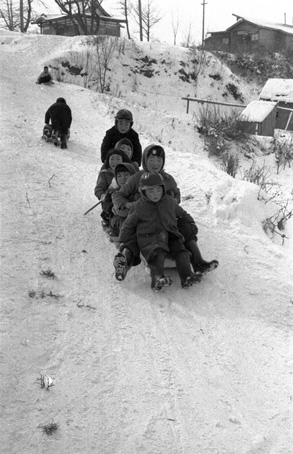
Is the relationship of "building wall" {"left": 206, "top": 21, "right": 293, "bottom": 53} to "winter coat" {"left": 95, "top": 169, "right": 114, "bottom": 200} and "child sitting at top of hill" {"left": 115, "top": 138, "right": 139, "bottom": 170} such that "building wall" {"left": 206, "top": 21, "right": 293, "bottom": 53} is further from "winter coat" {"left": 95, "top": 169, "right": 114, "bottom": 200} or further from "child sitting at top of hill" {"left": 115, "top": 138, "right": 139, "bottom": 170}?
"winter coat" {"left": 95, "top": 169, "right": 114, "bottom": 200}

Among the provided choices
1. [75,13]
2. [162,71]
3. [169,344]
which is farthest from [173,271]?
[75,13]

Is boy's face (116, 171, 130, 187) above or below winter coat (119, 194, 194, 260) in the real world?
above

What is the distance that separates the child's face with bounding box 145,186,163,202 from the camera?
15.0ft

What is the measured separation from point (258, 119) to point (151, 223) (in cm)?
1456

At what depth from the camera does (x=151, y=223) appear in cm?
468

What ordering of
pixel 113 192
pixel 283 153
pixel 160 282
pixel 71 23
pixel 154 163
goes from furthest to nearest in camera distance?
pixel 71 23 → pixel 283 153 → pixel 113 192 → pixel 154 163 → pixel 160 282

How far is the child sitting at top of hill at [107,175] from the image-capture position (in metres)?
6.00

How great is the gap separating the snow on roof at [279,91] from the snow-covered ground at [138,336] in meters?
21.1

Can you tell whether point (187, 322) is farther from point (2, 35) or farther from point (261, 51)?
point (261, 51)

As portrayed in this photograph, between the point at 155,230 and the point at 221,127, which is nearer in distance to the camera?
the point at 155,230

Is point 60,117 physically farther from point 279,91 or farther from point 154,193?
point 279,91

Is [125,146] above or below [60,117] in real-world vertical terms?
below

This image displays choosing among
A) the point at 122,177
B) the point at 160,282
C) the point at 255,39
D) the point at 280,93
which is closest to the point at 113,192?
the point at 122,177

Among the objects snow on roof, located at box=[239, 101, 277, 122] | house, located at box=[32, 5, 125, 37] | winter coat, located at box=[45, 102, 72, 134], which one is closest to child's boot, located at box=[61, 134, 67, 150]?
winter coat, located at box=[45, 102, 72, 134]
